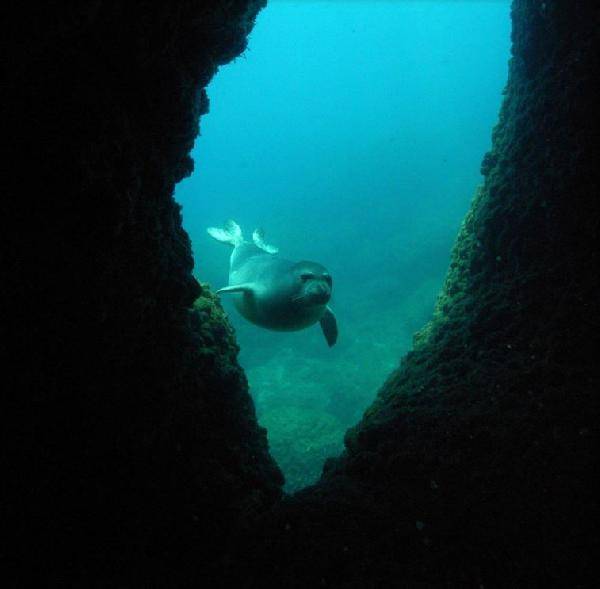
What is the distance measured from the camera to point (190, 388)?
9.02 feet

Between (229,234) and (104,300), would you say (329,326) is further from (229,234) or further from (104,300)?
(104,300)

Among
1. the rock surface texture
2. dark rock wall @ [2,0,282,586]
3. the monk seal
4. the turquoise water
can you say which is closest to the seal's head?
the monk seal

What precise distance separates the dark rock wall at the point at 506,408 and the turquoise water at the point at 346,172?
298 cm

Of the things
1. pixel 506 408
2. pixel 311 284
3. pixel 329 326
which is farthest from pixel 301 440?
pixel 506 408

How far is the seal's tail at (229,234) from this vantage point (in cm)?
885

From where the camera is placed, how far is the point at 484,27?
372ft

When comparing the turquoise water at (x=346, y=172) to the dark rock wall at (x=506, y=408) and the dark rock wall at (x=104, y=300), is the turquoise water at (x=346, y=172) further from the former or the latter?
the dark rock wall at (x=506, y=408)

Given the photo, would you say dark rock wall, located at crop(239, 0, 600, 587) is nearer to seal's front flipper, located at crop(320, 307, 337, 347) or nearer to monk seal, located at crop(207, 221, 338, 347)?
monk seal, located at crop(207, 221, 338, 347)

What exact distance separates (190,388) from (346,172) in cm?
6604

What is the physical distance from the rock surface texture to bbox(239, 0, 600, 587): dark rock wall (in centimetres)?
1

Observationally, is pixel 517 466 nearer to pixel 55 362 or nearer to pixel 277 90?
pixel 55 362

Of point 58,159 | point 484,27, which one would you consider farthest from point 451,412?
point 484,27

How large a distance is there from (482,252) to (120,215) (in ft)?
12.3

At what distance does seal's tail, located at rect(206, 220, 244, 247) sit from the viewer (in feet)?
29.1
